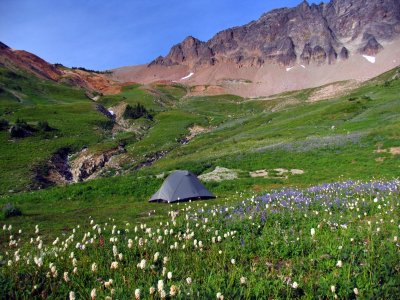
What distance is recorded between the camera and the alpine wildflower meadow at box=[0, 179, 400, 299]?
7.38 m

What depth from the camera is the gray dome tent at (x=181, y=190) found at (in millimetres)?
26875

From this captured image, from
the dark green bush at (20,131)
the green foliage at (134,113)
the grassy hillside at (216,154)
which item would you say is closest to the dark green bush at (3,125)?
the dark green bush at (20,131)

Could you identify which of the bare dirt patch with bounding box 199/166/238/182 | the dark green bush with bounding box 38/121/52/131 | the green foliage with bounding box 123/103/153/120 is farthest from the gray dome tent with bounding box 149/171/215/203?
the green foliage with bounding box 123/103/153/120

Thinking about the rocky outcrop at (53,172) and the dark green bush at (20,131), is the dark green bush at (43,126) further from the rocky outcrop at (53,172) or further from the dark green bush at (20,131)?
the rocky outcrop at (53,172)

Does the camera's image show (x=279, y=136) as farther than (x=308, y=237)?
Yes

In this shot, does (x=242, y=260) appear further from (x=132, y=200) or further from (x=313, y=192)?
(x=132, y=200)

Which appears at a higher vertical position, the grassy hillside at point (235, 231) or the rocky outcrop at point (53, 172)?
the rocky outcrop at point (53, 172)

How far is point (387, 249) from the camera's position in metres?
9.48

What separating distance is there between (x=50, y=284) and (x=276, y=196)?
1338 centimetres


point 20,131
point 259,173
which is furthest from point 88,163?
point 259,173

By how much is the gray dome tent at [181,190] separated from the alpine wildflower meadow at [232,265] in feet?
42.1

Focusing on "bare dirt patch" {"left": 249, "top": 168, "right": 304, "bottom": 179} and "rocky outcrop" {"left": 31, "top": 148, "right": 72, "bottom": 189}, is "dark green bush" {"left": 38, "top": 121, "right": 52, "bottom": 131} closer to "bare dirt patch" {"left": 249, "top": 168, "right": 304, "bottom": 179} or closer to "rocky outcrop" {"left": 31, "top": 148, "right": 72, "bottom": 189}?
"rocky outcrop" {"left": 31, "top": 148, "right": 72, "bottom": 189}

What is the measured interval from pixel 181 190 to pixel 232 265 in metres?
17.7

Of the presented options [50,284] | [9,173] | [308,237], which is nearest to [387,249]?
[308,237]
